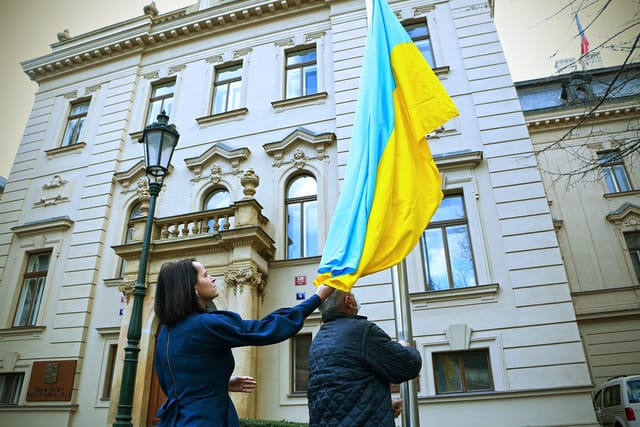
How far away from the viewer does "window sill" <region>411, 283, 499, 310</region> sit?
9.30 meters

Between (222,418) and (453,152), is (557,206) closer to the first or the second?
(453,152)

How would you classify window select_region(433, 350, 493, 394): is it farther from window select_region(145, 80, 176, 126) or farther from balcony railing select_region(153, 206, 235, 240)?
window select_region(145, 80, 176, 126)

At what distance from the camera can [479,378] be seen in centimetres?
889

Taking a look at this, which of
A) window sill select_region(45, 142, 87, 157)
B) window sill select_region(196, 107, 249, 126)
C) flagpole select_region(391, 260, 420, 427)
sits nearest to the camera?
flagpole select_region(391, 260, 420, 427)

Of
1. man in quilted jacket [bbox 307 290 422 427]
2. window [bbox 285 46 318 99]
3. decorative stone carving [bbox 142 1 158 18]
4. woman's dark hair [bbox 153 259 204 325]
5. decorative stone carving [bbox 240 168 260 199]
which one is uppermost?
decorative stone carving [bbox 142 1 158 18]

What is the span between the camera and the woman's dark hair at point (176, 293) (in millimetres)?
2559

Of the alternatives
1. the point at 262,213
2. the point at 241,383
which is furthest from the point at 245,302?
the point at 241,383

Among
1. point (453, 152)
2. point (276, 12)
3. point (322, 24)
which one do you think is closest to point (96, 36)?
point (276, 12)

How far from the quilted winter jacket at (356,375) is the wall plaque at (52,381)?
11.4 m

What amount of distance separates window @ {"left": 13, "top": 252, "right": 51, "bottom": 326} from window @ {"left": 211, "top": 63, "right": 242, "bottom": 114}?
24.1 feet

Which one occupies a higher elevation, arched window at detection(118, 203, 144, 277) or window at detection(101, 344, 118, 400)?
arched window at detection(118, 203, 144, 277)

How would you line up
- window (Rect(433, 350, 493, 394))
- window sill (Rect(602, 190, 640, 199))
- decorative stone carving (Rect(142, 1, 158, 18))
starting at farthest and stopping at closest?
window sill (Rect(602, 190, 640, 199)), decorative stone carving (Rect(142, 1, 158, 18)), window (Rect(433, 350, 493, 394))

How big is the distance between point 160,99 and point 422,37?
914cm

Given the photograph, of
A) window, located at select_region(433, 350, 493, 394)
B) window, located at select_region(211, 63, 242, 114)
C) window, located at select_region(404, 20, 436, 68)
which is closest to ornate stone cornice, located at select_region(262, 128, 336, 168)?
window, located at select_region(211, 63, 242, 114)
